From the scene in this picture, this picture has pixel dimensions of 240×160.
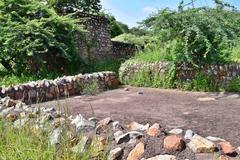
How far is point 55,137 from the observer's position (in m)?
3.52

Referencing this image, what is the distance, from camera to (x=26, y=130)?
12.2ft

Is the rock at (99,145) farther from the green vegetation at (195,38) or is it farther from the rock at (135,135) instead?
the green vegetation at (195,38)

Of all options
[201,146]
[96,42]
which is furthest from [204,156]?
[96,42]

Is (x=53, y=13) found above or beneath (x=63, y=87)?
above

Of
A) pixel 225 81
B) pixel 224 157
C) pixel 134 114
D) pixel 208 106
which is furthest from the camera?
pixel 225 81

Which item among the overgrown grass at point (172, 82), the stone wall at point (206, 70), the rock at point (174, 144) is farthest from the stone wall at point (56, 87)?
the rock at point (174, 144)

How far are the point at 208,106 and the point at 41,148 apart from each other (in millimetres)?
4354

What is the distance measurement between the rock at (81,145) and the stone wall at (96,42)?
1079 centimetres

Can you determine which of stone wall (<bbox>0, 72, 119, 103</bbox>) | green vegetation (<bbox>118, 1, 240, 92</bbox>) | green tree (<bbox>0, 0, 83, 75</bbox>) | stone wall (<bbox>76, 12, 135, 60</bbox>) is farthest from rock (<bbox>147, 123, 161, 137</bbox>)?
stone wall (<bbox>76, 12, 135, 60</bbox>)

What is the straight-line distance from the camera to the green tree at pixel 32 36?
440 inches

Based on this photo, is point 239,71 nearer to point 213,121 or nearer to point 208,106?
point 208,106

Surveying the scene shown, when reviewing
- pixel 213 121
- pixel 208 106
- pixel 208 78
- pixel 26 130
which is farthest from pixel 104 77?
pixel 26 130

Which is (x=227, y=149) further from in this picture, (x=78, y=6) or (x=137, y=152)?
(x=78, y=6)

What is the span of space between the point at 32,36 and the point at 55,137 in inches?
325
